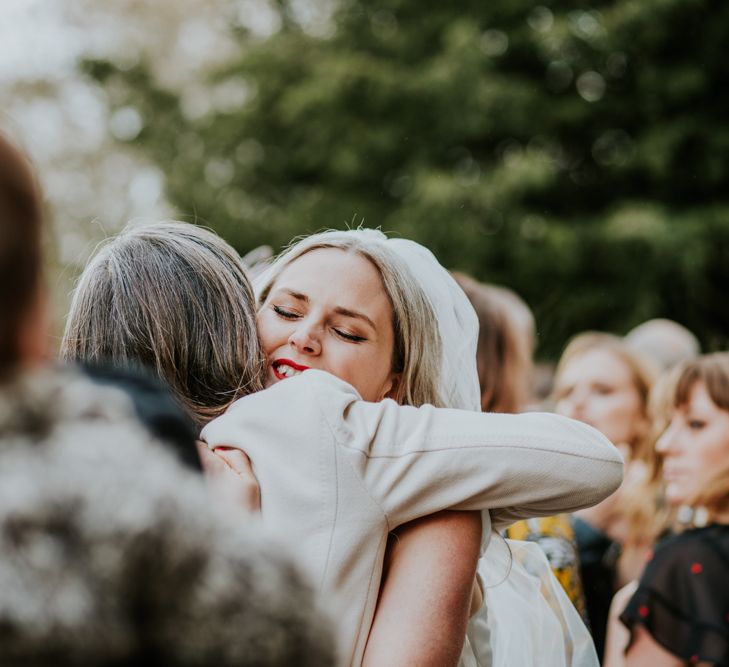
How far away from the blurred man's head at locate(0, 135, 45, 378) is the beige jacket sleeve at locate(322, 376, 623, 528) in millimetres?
925

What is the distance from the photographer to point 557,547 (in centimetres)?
348

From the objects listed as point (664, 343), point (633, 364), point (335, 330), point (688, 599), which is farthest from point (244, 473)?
point (664, 343)

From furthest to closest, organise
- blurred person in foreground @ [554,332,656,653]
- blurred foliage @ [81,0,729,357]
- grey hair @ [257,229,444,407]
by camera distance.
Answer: blurred foliage @ [81,0,729,357] < blurred person in foreground @ [554,332,656,653] < grey hair @ [257,229,444,407]

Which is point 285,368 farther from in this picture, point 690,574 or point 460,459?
point 690,574

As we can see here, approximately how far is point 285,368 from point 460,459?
0.67 m

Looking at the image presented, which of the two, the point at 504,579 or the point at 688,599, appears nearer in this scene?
the point at 504,579

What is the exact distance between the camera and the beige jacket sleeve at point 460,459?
1.91m

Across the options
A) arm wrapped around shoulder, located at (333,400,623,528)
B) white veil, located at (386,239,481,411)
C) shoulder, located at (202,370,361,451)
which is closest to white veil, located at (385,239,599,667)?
white veil, located at (386,239,481,411)

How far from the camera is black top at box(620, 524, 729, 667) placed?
334cm

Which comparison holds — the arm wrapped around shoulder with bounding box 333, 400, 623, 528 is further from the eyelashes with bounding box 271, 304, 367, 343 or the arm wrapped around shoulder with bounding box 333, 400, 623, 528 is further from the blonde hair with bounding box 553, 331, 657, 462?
the blonde hair with bounding box 553, 331, 657, 462

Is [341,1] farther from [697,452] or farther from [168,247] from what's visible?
[168,247]

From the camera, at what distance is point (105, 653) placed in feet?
3.12

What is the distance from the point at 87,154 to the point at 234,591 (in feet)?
59.2

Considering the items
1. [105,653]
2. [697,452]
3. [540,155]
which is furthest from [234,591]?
[540,155]
